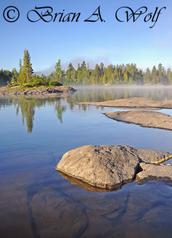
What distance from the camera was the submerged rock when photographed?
57.2 ft

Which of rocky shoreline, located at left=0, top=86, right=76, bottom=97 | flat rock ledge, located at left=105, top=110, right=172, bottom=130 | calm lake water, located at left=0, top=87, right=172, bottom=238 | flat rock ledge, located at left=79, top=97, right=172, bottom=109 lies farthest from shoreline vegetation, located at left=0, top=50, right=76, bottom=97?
calm lake water, located at left=0, top=87, right=172, bottom=238

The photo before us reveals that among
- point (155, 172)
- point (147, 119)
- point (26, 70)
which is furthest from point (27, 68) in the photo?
point (155, 172)

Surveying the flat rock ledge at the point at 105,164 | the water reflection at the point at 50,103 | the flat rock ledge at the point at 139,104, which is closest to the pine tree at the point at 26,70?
the water reflection at the point at 50,103

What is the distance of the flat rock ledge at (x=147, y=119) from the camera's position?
117 ft

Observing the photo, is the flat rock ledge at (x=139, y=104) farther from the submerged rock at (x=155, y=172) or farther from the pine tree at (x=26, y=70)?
the pine tree at (x=26, y=70)

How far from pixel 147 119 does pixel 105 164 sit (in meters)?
21.6

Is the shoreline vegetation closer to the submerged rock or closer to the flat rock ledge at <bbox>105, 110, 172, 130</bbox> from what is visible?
the flat rock ledge at <bbox>105, 110, 172, 130</bbox>

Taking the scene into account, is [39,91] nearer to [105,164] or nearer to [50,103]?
[50,103]

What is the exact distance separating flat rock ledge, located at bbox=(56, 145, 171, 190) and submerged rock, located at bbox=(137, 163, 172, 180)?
0.41 meters

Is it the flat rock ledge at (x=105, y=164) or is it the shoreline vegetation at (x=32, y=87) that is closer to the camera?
the flat rock ledge at (x=105, y=164)

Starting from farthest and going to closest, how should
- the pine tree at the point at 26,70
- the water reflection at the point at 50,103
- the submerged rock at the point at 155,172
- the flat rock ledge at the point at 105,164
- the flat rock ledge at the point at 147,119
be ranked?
the pine tree at the point at 26,70
the water reflection at the point at 50,103
the flat rock ledge at the point at 147,119
the submerged rock at the point at 155,172
the flat rock ledge at the point at 105,164

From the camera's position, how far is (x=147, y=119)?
38.2 m

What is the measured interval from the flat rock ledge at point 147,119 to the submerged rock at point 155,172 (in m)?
16.3

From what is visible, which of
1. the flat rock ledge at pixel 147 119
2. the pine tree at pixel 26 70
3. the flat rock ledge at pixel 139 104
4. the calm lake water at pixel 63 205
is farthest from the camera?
the pine tree at pixel 26 70
